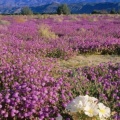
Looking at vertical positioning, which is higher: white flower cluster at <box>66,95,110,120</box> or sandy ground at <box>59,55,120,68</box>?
white flower cluster at <box>66,95,110,120</box>

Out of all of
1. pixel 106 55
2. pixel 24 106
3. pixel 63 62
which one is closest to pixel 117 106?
pixel 24 106

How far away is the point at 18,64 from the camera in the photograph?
7.58m

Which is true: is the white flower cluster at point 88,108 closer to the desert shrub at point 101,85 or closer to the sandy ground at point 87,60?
the desert shrub at point 101,85

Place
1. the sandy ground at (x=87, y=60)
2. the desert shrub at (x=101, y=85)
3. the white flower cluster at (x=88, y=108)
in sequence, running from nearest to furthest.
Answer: the white flower cluster at (x=88, y=108) < the desert shrub at (x=101, y=85) < the sandy ground at (x=87, y=60)

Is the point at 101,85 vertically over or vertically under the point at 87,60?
over

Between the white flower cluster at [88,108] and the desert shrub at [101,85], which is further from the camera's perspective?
the desert shrub at [101,85]

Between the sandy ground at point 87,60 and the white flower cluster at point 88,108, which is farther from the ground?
the white flower cluster at point 88,108

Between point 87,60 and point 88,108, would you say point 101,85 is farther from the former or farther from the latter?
point 87,60

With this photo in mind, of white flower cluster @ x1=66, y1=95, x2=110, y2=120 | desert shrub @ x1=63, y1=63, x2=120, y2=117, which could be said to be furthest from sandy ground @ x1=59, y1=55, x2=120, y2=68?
white flower cluster @ x1=66, y1=95, x2=110, y2=120

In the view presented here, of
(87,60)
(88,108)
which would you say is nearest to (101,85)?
(88,108)

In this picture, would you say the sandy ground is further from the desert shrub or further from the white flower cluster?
the white flower cluster

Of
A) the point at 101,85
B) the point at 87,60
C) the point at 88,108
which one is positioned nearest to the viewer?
the point at 88,108

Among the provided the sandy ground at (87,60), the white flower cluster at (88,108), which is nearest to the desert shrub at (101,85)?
the white flower cluster at (88,108)

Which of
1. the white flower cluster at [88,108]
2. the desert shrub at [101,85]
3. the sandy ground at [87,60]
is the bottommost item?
the sandy ground at [87,60]
